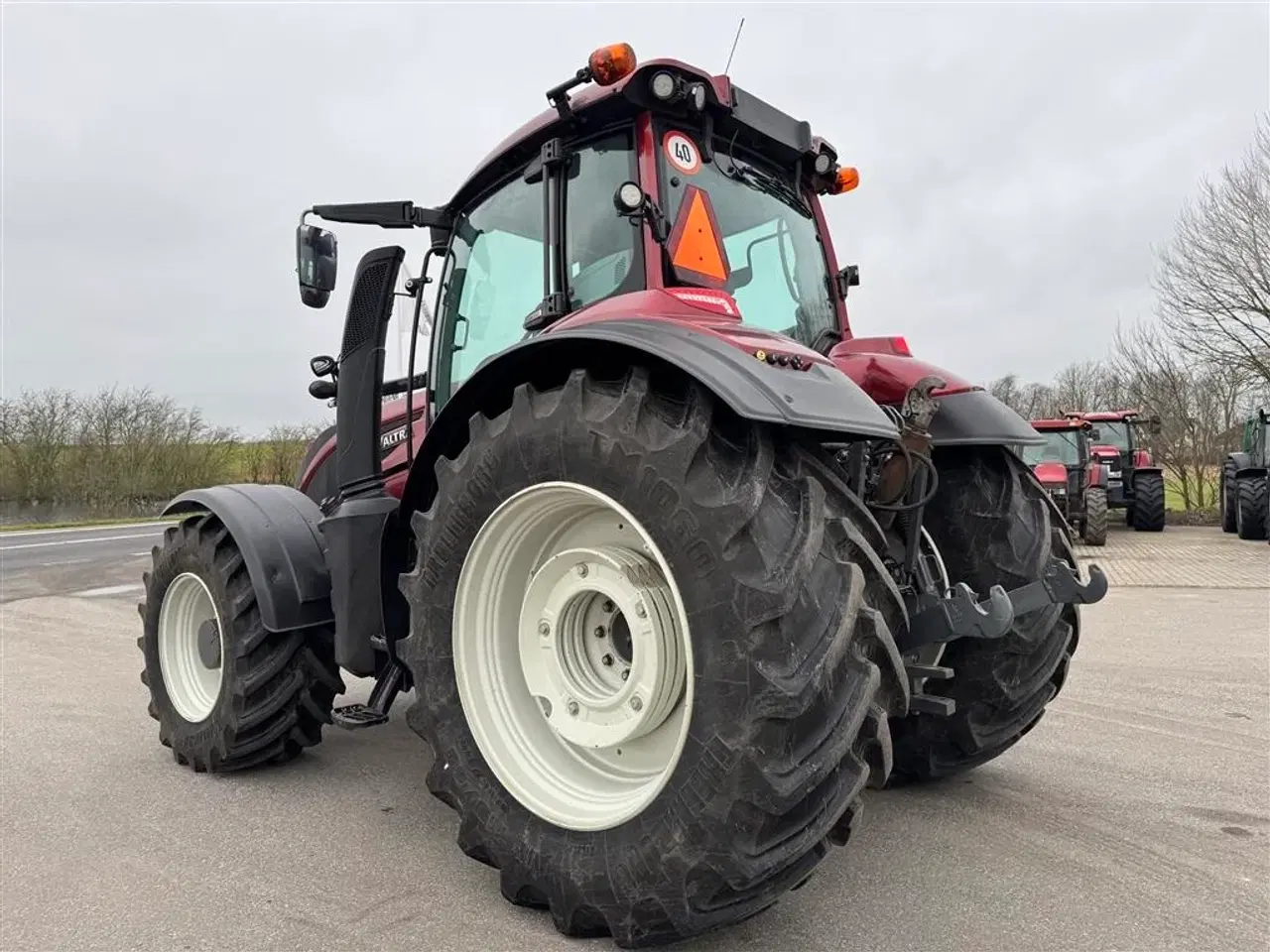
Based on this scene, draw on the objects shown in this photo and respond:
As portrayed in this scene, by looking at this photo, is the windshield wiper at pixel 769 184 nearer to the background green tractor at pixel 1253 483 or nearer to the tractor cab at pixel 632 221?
the tractor cab at pixel 632 221

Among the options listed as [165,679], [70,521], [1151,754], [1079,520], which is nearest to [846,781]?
[1151,754]

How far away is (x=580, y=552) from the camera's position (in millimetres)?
2316

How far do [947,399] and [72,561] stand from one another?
44.2 feet

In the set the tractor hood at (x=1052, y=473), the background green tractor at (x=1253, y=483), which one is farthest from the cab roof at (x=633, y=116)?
the background green tractor at (x=1253, y=483)

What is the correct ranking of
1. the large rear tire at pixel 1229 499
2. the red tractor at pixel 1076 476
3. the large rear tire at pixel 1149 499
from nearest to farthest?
1. the red tractor at pixel 1076 476
2. the large rear tire at pixel 1229 499
3. the large rear tire at pixel 1149 499

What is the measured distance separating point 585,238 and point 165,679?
2.71 meters

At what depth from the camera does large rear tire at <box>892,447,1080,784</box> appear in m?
2.95

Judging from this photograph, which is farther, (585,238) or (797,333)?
(797,333)

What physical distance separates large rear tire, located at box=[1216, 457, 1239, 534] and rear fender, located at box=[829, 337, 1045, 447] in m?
15.7

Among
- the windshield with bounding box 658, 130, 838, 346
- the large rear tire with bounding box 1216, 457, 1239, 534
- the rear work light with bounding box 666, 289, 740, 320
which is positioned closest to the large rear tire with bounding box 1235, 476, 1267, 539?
the large rear tire with bounding box 1216, 457, 1239, 534

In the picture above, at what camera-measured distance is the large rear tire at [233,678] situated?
337cm

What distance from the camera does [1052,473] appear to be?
13.0m

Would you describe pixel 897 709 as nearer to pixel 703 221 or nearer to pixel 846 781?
→ pixel 846 781

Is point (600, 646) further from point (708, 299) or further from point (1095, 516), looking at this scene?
point (1095, 516)
